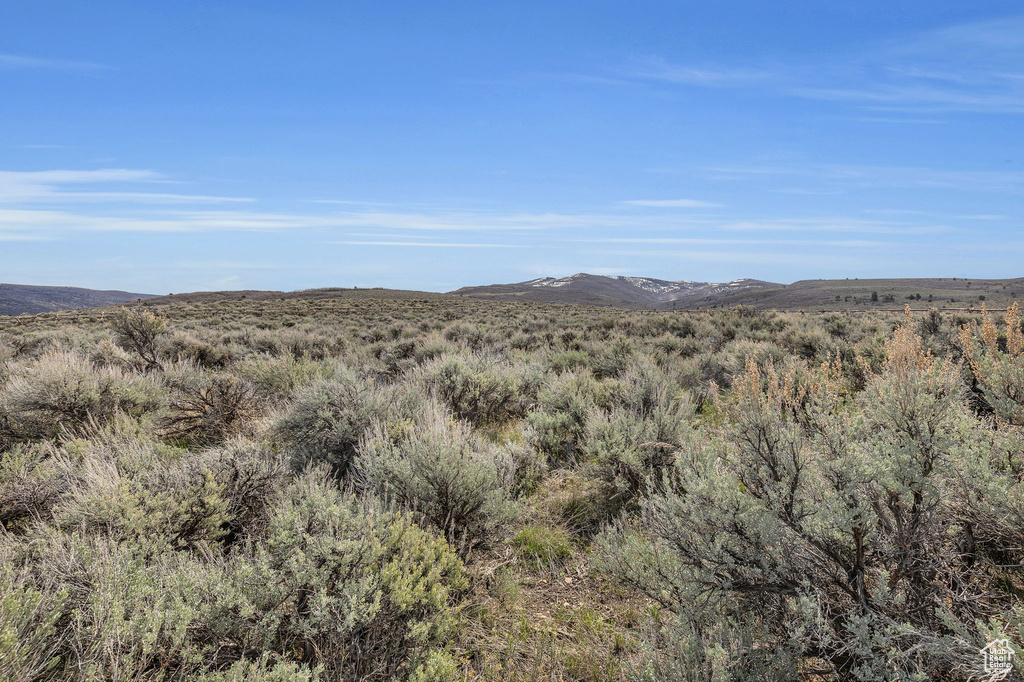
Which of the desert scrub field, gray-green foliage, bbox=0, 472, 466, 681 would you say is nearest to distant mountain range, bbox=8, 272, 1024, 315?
the desert scrub field

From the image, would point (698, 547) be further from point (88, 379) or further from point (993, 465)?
point (88, 379)

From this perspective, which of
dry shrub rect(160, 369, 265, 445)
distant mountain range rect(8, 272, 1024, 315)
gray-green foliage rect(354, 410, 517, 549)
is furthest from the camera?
distant mountain range rect(8, 272, 1024, 315)

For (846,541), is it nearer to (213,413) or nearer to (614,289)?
(213,413)

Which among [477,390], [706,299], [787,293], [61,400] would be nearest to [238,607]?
[477,390]

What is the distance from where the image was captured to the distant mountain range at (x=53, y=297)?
9862cm

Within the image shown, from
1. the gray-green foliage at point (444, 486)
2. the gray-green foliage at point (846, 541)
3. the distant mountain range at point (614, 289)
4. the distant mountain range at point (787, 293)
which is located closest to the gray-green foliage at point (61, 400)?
the gray-green foliage at point (444, 486)

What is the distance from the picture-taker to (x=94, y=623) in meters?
1.97

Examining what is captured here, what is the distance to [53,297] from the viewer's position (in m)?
113

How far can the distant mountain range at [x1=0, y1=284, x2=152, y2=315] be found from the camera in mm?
98625

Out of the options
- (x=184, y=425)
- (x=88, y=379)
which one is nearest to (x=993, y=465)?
(x=184, y=425)

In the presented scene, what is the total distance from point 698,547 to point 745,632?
1.37 ft

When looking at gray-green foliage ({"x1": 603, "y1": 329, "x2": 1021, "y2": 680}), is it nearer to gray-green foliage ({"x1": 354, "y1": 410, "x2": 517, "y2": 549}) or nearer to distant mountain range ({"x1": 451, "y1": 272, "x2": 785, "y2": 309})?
gray-green foliage ({"x1": 354, "y1": 410, "x2": 517, "y2": 549})

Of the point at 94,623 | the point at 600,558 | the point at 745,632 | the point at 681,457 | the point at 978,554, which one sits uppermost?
the point at 681,457

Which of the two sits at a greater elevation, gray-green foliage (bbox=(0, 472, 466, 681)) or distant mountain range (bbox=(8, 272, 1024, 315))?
distant mountain range (bbox=(8, 272, 1024, 315))
